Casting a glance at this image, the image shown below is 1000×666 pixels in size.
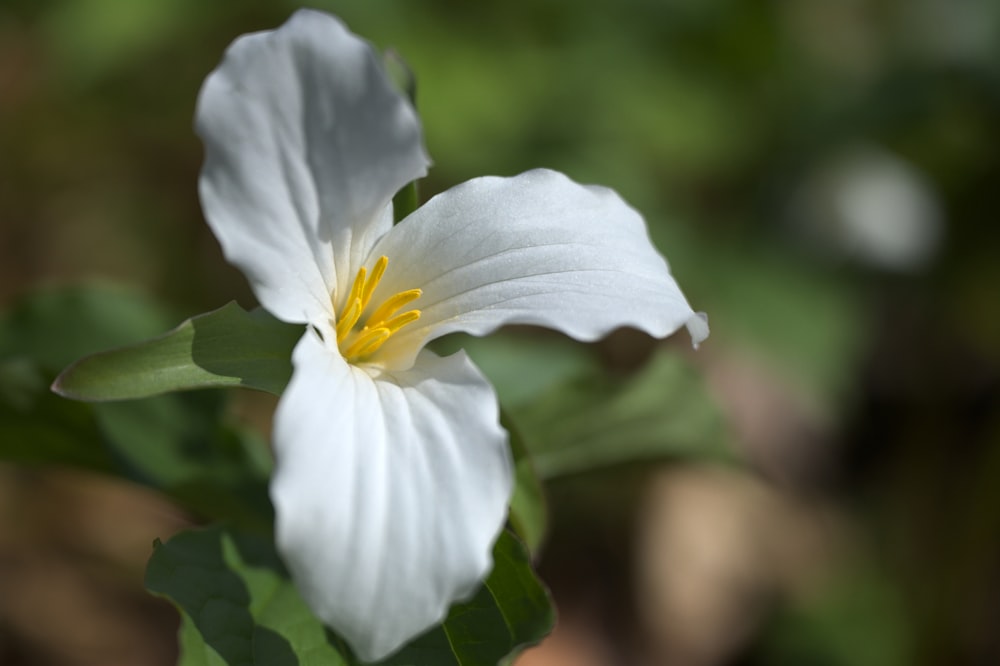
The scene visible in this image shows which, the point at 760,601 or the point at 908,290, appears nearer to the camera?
the point at 760,601

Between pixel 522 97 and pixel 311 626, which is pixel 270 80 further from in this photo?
pixel 522 97

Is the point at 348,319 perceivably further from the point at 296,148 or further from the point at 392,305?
the point at 296,148

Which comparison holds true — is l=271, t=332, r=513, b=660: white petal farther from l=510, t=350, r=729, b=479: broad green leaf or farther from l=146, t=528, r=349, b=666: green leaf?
l=510, t=350, r=729, b=479: broad green leaf

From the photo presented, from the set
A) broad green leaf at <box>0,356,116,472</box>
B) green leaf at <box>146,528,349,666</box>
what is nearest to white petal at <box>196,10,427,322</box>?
green leaf at <box>146,528,349,666</box>

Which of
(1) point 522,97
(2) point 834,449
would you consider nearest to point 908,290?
(2) point 834,449

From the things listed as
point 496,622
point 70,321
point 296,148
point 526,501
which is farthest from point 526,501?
point 70,321

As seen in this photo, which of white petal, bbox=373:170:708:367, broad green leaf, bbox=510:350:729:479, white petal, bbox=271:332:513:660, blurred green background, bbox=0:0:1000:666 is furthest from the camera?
blurred green background, bbox=0:0:1000:666
